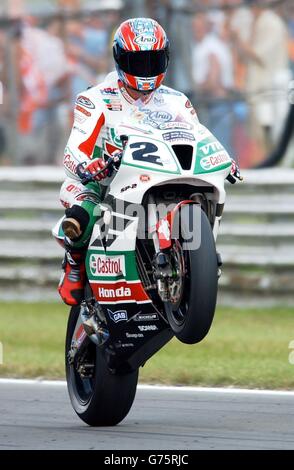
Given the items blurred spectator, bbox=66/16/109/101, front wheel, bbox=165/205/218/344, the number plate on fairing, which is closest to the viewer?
front wheel, bbox=165/205/218/344

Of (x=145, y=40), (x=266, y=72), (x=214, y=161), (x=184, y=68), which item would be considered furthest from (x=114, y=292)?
(x=184, y=68)

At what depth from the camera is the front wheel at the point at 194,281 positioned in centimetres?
643

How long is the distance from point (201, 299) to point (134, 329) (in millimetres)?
642

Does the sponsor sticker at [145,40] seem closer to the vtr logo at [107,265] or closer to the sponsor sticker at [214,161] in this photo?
the sponsor sticker at [214,161]

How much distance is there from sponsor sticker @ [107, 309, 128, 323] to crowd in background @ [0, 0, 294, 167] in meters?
6.14

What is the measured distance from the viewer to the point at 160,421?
7371 millimetres

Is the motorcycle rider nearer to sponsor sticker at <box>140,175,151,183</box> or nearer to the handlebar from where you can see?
the handlebar

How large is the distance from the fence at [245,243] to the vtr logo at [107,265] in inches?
197

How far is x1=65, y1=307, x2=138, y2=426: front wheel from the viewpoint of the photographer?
7.29 m

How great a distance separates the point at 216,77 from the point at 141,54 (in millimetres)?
6628

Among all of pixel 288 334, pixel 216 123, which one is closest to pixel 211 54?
pixel 216 123

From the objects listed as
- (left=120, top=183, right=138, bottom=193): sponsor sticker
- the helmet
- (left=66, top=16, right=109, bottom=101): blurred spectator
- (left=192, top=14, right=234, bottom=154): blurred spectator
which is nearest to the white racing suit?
the helmet

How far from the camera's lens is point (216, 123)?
13.5 m
